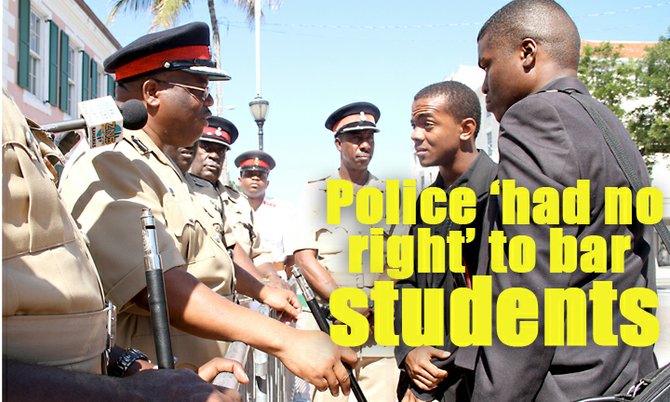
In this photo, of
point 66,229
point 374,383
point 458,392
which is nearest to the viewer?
point 66,229

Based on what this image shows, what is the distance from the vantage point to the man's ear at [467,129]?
10.6 ft

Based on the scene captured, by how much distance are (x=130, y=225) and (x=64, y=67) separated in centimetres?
1409

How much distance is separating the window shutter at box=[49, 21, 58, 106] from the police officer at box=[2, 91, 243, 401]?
13.7 meters

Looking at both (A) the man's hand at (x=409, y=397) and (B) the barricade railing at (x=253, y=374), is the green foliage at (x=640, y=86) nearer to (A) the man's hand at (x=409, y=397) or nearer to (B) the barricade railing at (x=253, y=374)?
(B) the barricade railing at (x=253, y=374)

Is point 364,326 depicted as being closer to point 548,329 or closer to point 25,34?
point 548,329

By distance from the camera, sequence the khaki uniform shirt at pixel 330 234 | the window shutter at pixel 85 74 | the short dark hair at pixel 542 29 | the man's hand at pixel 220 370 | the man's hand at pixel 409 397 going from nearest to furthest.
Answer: the man's hand at pixel 220 370 → the short dark hair at pixel 542 29 → the man's hand at pixel 409 397 → the khaki uniform shirt at pixel 330 234 → the window shutter at pixel 85 74

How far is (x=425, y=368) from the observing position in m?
2.43

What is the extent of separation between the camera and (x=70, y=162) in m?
2.13

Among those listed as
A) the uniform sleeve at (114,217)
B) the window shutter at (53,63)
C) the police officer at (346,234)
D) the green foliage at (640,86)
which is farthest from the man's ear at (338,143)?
the green foliage at (640,86)

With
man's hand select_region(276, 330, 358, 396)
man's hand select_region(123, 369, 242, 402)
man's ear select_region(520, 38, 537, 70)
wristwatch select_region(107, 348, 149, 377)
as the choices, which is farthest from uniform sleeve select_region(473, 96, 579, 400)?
wristwatch select_region(107, 348, 149, 377)

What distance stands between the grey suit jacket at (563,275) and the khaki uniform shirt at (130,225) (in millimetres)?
1056

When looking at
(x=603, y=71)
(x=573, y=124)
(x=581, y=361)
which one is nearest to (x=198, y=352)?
(x=581, y=361)

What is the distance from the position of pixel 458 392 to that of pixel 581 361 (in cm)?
67

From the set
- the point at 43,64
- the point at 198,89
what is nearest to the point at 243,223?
the point at 198,89
